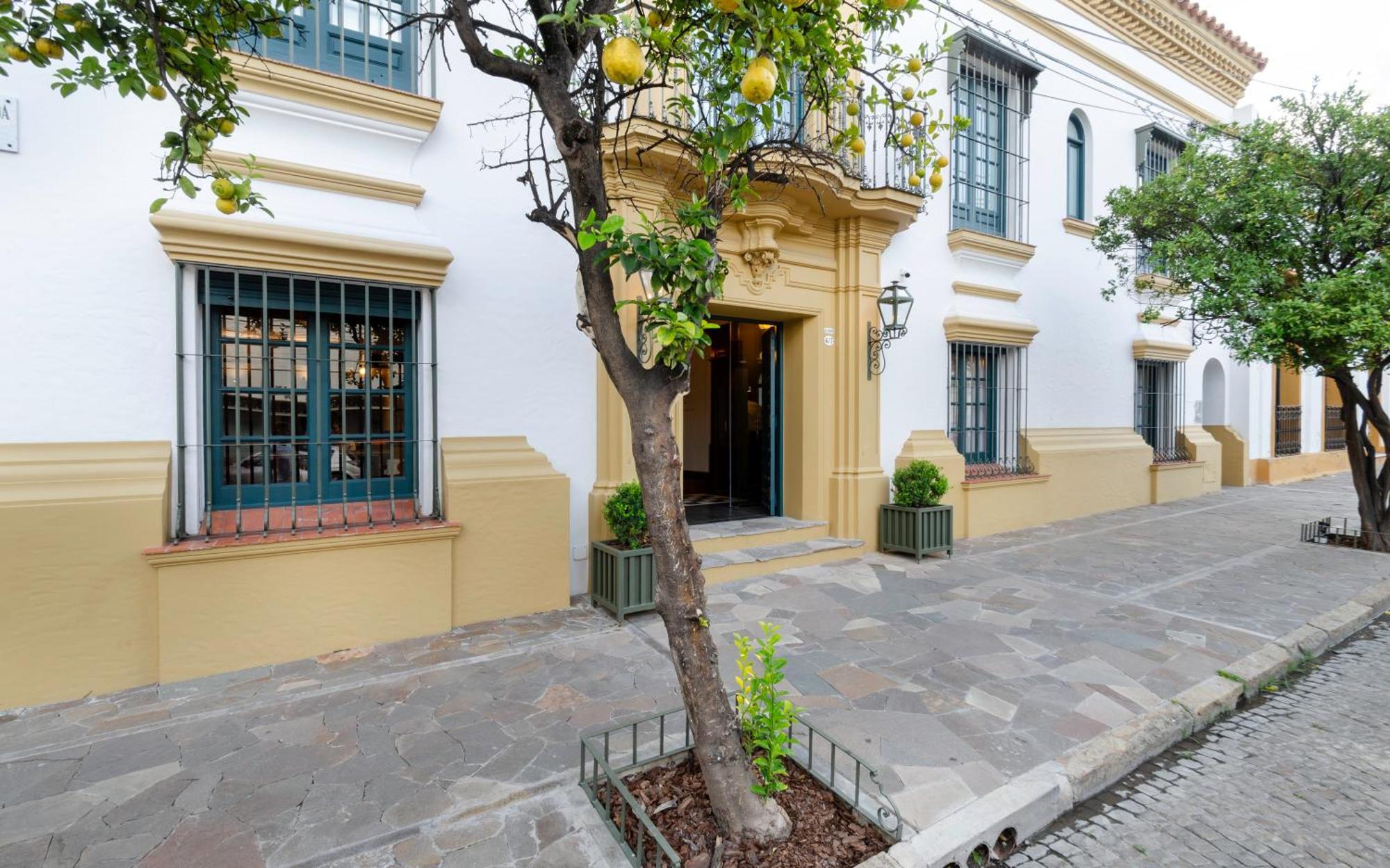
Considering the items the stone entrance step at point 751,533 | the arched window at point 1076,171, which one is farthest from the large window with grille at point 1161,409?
the stone entrance step at point 751,533

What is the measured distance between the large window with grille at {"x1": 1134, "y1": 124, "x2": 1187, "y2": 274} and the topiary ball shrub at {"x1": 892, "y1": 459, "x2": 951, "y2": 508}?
244 inches

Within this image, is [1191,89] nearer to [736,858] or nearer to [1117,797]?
[1117,797]

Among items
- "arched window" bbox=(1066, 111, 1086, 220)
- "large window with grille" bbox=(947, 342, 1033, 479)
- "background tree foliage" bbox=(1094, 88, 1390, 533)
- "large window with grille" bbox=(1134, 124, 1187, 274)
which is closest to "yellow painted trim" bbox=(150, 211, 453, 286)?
"large window with grille" bbox=(947, 342, 1033, 479)

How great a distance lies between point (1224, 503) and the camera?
1099 cm

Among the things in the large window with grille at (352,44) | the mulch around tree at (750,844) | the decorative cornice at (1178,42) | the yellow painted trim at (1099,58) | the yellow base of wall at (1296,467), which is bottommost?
the mulch around tree at (750,844)

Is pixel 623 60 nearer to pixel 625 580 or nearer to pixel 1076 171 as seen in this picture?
pixel 625 580

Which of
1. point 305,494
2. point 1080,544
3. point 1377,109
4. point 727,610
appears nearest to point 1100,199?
point 1377,109

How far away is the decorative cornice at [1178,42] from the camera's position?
9.63 meters

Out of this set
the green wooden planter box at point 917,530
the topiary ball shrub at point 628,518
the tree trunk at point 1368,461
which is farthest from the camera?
the tree trunk at point 1368,461

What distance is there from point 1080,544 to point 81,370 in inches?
386

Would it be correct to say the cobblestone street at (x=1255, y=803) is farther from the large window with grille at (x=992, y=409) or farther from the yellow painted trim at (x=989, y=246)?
the yellow painted trim at (x=989, y=246)

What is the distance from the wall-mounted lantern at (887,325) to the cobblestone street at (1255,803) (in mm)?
4579

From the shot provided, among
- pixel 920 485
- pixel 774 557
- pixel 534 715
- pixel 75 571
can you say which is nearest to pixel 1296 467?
pixel 920 485

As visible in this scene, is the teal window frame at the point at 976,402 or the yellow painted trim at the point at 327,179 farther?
the teal window frame at the point at 976,402
